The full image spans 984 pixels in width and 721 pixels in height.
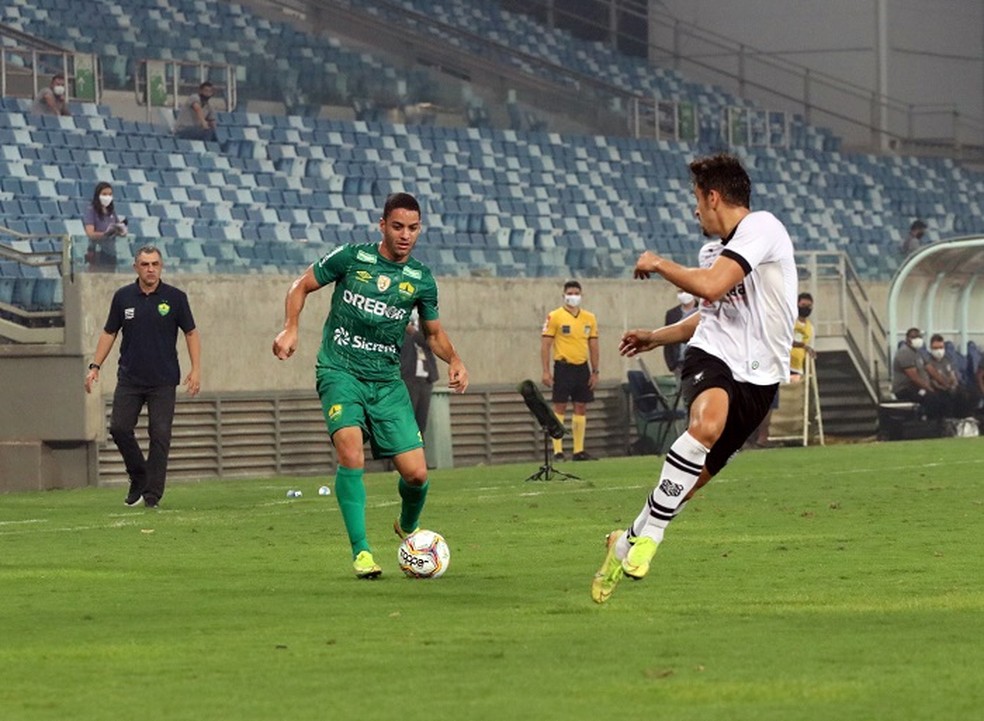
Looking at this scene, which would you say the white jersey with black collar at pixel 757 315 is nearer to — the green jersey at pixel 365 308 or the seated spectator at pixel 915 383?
the green jersey at pixel 365 308

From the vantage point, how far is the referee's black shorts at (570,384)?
87.4 ft

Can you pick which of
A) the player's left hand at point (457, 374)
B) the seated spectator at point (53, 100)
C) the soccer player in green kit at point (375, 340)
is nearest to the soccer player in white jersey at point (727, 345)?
the soccer player in green kit at point (375, 340)

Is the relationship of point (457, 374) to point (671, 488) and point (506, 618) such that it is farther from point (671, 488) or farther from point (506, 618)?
point (506, 618)

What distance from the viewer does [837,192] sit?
42031 millimetres

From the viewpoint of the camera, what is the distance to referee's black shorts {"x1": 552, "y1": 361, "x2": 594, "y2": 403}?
2662 centimetres

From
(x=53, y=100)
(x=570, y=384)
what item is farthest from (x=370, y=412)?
(x=53, y=100)

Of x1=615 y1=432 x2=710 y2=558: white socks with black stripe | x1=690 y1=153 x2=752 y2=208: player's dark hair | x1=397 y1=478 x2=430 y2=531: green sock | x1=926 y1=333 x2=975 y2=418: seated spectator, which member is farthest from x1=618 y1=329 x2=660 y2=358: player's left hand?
x1=926 y1=333 x2=975 y2=418: seated spectator

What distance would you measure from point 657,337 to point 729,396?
510 mm

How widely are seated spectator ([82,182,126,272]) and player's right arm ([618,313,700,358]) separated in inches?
572

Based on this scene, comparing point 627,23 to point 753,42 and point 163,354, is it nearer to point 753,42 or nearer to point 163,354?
point 753,42

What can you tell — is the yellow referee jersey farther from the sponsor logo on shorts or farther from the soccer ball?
the sponsor logo on shorts

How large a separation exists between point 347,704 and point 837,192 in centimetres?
3635

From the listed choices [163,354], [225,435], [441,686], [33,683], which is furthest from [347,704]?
[225,435]

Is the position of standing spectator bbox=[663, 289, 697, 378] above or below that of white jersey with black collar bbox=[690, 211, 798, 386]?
below
